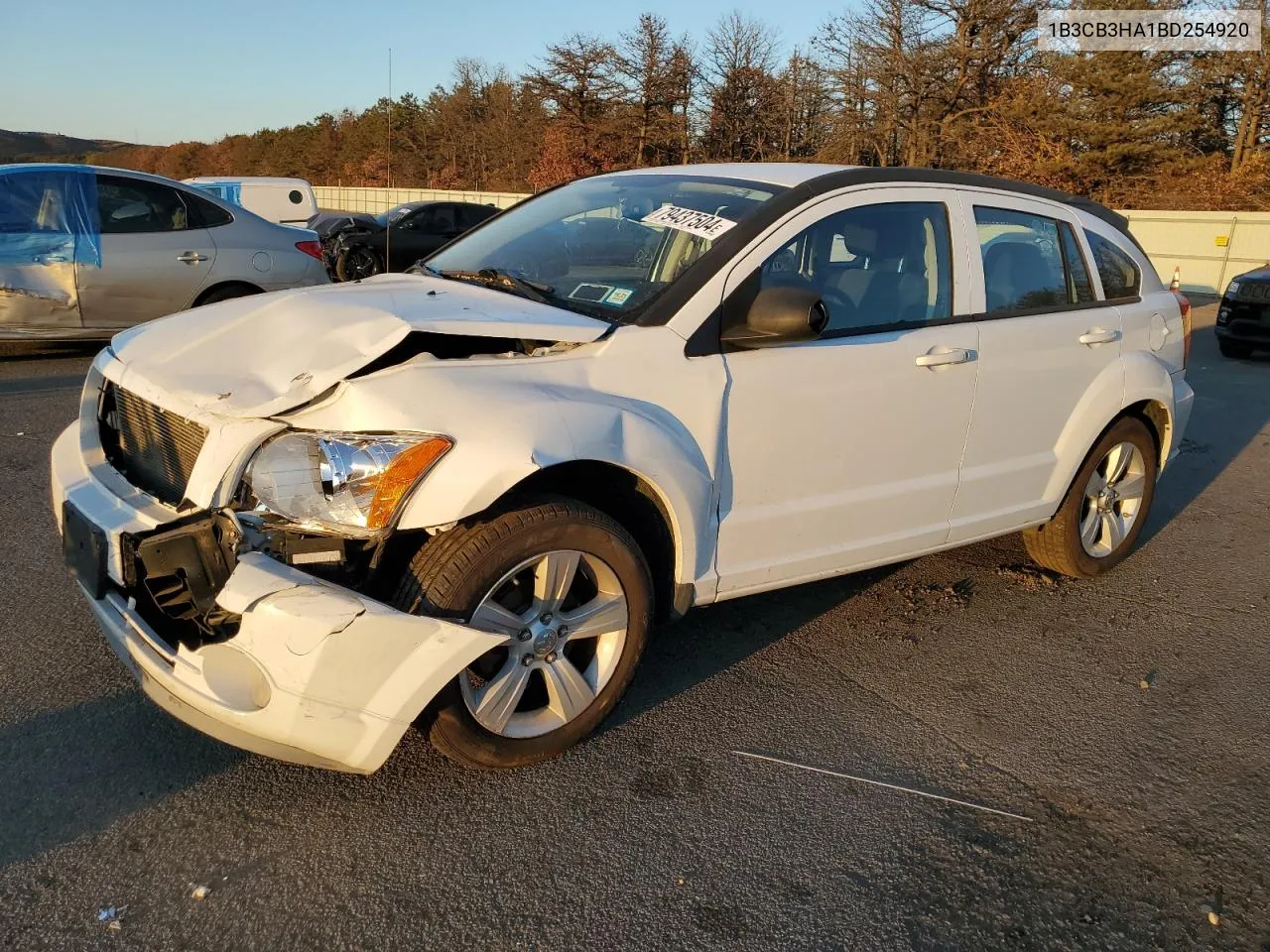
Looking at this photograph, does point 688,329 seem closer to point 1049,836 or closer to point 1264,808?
point 1049,836

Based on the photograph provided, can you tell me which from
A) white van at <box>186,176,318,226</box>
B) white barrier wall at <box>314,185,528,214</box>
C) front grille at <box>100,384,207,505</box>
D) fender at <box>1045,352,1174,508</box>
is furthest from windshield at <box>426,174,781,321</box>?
white barrier wall at <box>314,185,528,214</box>

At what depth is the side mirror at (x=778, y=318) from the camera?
314 centimetres

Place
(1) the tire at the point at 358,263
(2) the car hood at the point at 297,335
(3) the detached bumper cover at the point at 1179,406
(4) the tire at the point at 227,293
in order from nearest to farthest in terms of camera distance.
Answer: (2) the car hood at the point at 297,335
(3) the detached bumper cover at the point at 1179,406
(4) the tire at the point at 227,293
(1) the tire at the point at 358,263

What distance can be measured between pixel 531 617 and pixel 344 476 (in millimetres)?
668

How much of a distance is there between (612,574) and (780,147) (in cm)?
3295

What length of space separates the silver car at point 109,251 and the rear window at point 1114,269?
21.1 ft

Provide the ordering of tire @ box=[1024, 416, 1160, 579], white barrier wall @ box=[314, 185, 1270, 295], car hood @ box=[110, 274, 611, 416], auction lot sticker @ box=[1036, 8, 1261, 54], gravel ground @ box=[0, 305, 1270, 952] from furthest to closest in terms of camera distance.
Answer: auction lot sticker @ box=[1036, 8, 1261, 54] < white barrier wall @ box=[314, 185, 1270, 295] < tire @ box=[1024, 416, 1160, 579] < car hood @ box=[110, 274, 611, 416] < gravel ground @ box=[0, 305, 1270, 952]

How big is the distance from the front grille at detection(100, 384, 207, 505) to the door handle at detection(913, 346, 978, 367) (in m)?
2.43

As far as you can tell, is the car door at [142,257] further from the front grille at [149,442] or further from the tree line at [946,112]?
the tree line at [946,112]

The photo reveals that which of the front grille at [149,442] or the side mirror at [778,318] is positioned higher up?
the side mirror at [778,318]

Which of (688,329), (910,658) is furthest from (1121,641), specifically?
(688,329)

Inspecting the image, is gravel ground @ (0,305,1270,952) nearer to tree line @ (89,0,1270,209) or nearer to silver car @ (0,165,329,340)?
silver car @ (0,165,329,340)

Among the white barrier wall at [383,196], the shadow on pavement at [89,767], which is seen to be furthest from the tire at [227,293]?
the white barrier wall at [383,196]

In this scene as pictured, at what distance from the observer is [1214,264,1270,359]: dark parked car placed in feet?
40.6
